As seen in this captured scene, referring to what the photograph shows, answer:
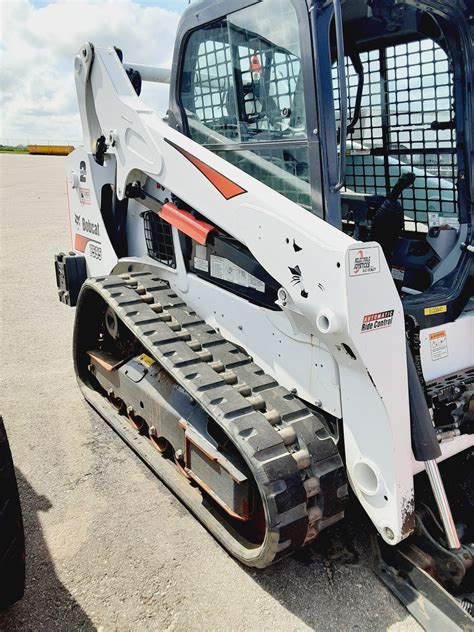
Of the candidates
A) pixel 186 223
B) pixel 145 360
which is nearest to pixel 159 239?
pixel 186 223

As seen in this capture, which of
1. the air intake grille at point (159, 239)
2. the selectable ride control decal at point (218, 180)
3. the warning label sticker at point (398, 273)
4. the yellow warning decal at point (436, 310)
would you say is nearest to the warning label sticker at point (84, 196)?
the air intake grille at point (159, 239)

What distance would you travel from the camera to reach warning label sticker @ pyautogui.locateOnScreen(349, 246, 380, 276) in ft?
7.22

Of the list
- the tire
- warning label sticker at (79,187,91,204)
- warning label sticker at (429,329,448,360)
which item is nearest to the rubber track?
warning label sticker at (429,329,448,360)

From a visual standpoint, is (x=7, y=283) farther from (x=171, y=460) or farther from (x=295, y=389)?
(x=295, y=389)

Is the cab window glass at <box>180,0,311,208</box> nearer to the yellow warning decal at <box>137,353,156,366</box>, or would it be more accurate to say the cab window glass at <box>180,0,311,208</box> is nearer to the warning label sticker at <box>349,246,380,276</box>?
the warning label sticker at <box>349,246,380,276</box>

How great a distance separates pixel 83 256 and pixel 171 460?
5.95 feet

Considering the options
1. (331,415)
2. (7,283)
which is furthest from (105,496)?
(7,283)

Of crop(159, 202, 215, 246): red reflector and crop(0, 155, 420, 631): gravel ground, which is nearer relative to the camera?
crop(0, 155, 420, 631): gravel ground

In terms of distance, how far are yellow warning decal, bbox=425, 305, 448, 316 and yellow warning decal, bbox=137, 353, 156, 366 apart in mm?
1509

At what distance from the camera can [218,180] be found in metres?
2.76

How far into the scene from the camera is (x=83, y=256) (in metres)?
4.48

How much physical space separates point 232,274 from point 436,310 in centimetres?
100

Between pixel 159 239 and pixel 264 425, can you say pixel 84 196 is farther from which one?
pixel 264 425

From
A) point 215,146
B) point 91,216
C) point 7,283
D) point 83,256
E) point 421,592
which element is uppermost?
point 215,146
